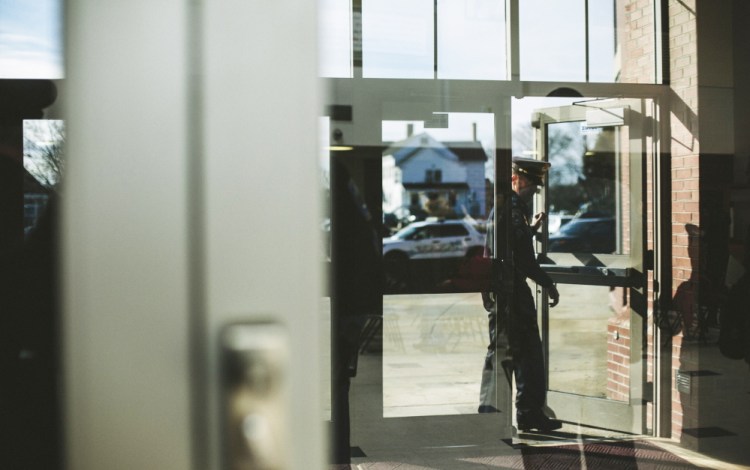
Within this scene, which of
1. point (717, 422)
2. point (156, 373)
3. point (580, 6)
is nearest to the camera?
point (156, 373)

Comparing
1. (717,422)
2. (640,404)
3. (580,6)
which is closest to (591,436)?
(640,404)

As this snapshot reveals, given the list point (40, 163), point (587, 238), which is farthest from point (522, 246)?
point (40, 163)

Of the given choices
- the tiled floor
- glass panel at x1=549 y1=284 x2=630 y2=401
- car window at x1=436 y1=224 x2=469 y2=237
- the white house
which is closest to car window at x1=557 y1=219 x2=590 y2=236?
glass panel at x1=549 y1=284 x2=630 y2=401

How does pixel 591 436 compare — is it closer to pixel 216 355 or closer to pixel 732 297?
pixel 732 297

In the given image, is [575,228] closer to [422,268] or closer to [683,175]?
[683,175]

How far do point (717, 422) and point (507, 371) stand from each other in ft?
3.80

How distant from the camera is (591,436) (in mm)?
4352

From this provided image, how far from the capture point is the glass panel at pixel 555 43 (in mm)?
4719

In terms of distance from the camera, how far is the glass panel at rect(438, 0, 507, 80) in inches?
199

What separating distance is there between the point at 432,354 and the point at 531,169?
307cm

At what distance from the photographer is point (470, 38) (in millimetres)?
5195

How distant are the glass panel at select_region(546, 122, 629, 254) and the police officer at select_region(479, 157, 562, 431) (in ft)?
1.62

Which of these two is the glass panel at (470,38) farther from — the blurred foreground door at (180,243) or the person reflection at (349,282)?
the blurred foreground door at (180,243)

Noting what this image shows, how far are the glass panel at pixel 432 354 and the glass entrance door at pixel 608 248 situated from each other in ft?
2.41
